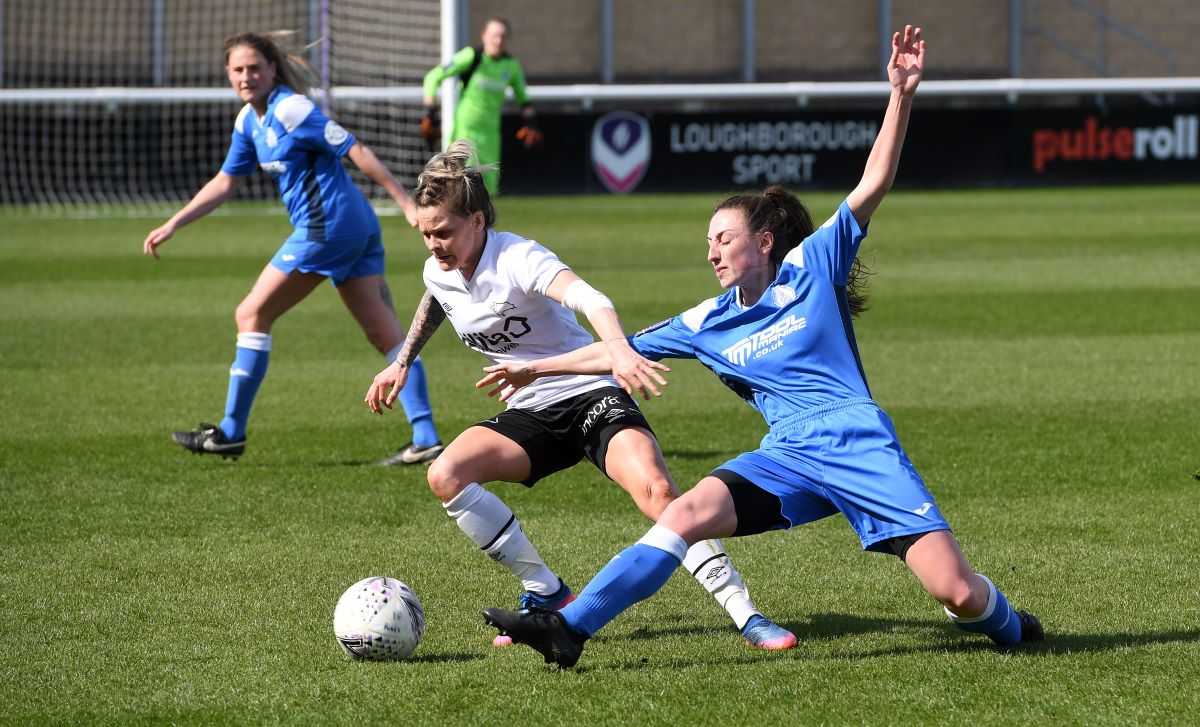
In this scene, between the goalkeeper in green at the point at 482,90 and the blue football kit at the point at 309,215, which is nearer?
the blue football kit at the point at 309,215

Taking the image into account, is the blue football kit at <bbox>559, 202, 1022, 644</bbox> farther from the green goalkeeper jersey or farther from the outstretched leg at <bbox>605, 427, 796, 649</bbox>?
the green goalkeeper jersey

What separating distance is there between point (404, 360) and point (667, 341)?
0.93 m

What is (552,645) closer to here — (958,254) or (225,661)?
(225,661)

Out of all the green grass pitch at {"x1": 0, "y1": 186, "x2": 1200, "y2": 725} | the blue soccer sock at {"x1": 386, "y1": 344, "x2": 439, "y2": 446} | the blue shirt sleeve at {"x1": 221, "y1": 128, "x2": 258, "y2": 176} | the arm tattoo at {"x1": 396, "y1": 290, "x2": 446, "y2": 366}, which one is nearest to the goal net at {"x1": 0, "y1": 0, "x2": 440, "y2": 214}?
the green grass pitch at {"x1": 0, "y1": 186, "x2": 1200, "y2": 725}

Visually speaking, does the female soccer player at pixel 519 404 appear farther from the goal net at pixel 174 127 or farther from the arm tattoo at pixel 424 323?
the goal net at pixel 174 127

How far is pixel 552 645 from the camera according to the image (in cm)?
412

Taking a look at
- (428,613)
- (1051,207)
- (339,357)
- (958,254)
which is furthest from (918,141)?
(428,613)

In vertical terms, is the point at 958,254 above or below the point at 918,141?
below

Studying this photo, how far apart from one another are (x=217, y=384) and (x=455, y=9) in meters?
8.57

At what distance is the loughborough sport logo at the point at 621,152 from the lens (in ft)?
75.0

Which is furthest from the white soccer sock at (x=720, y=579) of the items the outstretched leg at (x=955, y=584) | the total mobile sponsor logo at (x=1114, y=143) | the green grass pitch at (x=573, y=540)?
the total mobile sponsor logo at (x=1114, y=143)

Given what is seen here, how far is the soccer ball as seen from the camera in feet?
14.2

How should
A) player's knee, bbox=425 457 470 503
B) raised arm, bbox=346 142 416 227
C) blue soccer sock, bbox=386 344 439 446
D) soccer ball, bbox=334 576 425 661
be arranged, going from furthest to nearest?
blue soccer sock, bbox=386 344 439 446 < raised arm, bbox=346 142 416 227 < player's knee, bbox=425 457 470 503 < soccer ball, bbox=334 576 425 661

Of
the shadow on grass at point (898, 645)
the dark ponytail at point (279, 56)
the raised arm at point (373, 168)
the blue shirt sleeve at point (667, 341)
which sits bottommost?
the shadow on grass at point (898, 645)
